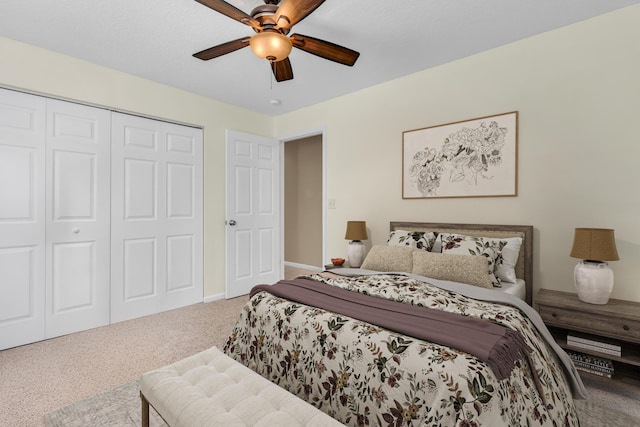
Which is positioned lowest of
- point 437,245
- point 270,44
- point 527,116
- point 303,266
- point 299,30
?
point 303,266

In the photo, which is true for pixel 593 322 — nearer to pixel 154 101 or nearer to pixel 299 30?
pixel 299 30

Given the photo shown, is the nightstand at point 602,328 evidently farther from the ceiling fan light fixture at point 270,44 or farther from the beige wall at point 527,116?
the ceiling fan light fixture at point 270,44

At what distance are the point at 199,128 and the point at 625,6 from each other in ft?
13.2

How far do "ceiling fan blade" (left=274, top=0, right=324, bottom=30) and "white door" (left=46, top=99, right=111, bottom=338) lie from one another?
2327mm

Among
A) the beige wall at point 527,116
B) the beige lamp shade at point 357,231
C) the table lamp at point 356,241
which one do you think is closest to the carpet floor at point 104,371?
the beige wall at point 527,116

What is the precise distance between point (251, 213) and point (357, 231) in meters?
1.64

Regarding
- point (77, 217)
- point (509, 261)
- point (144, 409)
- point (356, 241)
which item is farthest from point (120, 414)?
point (509, 261)

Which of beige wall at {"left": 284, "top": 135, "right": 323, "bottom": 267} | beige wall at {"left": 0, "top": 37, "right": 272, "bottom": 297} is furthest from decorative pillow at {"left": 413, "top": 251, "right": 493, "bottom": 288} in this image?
beige wall at {"left": 284, "top": 135, "right": 323, "bottom": 267}

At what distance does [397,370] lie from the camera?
119cm

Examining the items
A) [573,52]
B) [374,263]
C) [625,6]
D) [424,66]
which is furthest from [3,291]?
[625,6]

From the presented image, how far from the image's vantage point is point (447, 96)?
9.70 feet

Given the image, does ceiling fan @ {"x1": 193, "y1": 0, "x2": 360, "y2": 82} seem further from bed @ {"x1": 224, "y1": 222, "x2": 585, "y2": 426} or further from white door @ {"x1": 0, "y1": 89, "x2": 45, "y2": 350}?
white door @ {"x1": 0, "y1": 89, "x2": 45, "y2": 350}

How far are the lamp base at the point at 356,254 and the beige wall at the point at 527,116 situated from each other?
275 mm

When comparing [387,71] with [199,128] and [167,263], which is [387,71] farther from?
[167,263]
